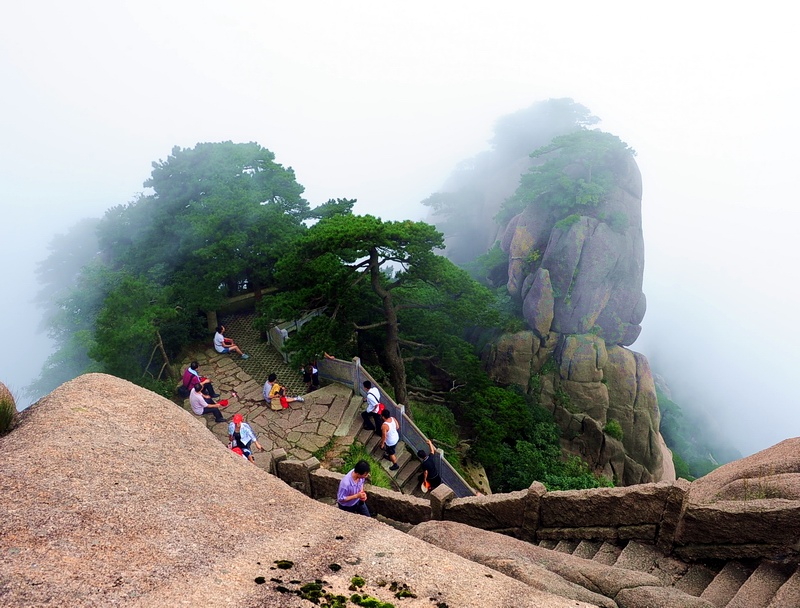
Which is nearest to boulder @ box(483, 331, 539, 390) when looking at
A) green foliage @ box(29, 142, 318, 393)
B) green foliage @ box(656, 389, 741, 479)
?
green foliage @ box(29, 142, 318, 393)

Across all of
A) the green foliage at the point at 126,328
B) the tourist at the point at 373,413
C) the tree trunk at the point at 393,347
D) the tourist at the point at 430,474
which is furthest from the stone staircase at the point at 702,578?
the green foliage at the point at 126,328

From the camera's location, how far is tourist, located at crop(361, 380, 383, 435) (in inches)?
409

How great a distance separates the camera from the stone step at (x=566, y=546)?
5.66 meters

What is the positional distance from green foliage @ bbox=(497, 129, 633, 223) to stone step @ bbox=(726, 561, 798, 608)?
18.4 m

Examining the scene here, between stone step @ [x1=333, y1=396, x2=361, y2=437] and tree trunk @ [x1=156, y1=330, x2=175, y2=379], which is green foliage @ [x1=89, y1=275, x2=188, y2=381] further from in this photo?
stone step @ [x1=333, y1=396, x2=361, y2=437]

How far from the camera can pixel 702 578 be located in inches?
187

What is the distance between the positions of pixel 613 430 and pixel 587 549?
15.8 m

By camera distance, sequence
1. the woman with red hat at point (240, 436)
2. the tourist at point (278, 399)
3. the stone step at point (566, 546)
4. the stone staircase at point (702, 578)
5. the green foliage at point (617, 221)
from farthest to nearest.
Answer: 1. the green foliage at point (617, 221)
2. the tourist at point (278, 399)
3. the woman with red hat at point (240, 436)
4. the stone step at point (566, 546)
5. the stone staircase at point (702, 578)

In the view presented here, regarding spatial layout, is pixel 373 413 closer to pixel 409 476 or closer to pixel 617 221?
pixel 409 476

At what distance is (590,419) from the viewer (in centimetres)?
1967

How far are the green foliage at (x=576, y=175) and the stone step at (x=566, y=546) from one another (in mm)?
17773

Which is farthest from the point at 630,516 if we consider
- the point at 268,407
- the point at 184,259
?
the point at 184,259

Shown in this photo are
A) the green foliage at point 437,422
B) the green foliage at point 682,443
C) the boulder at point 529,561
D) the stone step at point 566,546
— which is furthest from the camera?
the green foliage at point 682,443

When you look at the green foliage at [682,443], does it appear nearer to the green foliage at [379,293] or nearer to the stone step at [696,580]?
the green foliage at [379,293]
